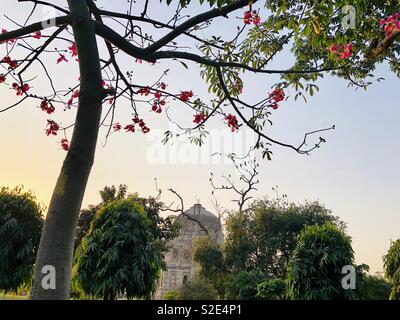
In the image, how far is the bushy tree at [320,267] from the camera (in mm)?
9469

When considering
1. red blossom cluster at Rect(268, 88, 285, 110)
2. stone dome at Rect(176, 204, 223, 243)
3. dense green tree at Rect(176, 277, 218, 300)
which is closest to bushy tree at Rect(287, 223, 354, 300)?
red blossom cluster at Rect(268, 88, 285, 110)

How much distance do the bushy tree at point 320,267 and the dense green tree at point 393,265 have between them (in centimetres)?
95

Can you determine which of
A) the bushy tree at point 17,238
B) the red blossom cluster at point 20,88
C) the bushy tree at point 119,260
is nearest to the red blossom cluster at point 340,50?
the red blossom cluster at point 20,88

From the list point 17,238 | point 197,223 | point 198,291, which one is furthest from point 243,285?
point 197,223

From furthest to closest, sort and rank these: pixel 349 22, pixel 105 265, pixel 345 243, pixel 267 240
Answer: pixel 267 240
pixel 345 243
pixel 105 265
pixel 349 22

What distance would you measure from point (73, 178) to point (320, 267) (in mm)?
8564

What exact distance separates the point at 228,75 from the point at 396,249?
7.71 m

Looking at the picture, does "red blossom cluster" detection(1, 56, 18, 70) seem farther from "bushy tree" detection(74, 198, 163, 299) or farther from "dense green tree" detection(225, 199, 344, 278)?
"dense green tree" detection(225, 199, 344, 278)

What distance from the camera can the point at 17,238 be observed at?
1110cm
